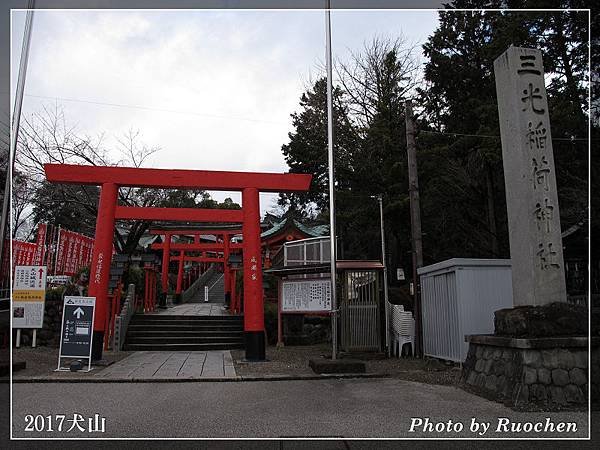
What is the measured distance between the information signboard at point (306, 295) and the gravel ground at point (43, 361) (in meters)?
4.31

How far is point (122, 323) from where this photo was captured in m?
12.9

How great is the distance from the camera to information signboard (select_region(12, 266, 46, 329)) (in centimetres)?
1098

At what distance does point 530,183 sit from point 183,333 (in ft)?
34.4

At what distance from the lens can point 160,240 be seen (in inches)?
1099

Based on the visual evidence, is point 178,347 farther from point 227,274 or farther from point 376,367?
point 227,274

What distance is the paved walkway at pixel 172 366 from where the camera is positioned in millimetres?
8617

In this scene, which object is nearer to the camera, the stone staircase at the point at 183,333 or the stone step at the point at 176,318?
the stone staircase at the point at 183,333

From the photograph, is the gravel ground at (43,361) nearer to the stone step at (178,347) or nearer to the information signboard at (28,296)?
the information signboard at (28,296)

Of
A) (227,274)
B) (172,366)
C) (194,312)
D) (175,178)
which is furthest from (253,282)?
(227,274)

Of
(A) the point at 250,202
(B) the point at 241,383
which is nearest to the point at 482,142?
(A) the point at 250,202

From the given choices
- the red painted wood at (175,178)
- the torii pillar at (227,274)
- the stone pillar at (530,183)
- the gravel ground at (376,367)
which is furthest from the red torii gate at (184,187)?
Answer: the torii pillar at (227,274)

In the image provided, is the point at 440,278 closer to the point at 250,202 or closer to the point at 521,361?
the point at 521,361

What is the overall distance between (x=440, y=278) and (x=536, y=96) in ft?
13.7

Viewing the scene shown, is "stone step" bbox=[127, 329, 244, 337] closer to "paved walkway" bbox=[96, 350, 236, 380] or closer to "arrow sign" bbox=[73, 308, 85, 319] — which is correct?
"paved walkway" bbox=[96, 350, 236, 380]
